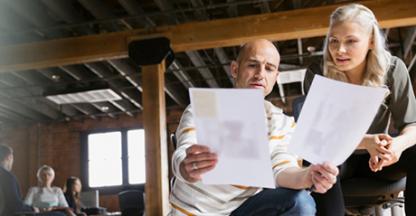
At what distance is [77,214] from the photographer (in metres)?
6.06

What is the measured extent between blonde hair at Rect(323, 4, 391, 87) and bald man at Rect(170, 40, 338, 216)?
231mm

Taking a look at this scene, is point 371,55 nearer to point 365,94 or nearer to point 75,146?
point 365,94

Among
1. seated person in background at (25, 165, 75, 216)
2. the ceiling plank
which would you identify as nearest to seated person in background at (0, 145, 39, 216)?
seated person in background at (25, 165, 75, 216)

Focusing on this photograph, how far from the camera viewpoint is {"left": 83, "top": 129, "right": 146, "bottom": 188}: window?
1062 cm

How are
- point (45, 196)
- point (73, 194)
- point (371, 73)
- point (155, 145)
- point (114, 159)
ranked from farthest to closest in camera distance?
point (114, 159)
point (73, 194)
point (45, 196)
point (155, 145)
point (371, 73)

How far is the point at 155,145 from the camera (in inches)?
213

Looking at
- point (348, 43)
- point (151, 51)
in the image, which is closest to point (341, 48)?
point (348, 43)

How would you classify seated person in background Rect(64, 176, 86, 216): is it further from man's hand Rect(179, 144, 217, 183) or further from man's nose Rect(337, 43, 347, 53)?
man's hand Rect(179, 144, 217, 183)

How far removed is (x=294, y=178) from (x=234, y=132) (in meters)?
0.28

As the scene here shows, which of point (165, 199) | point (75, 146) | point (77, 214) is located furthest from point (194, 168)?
point (75, 146)

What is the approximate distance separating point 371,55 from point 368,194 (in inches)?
17.7

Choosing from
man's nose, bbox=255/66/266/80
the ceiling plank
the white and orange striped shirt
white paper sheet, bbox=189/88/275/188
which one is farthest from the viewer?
the ceiling plank

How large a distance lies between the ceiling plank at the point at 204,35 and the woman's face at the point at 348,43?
3.86 m

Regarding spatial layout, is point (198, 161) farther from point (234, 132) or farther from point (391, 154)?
point (391, 154)
